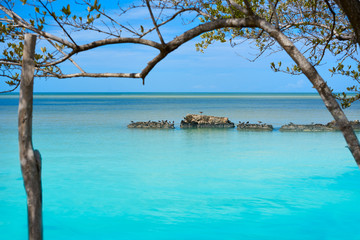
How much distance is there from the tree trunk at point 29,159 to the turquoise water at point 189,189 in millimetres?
5135

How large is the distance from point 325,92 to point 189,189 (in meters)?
8.37

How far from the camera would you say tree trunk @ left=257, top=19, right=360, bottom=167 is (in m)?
4.34

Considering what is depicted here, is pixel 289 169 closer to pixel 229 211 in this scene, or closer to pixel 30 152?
pixel 229 211

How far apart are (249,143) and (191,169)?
5.54 metres

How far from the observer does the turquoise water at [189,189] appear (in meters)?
9.55

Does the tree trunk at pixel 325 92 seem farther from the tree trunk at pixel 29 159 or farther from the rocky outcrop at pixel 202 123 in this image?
the rocky outcrop at pixel 202 123

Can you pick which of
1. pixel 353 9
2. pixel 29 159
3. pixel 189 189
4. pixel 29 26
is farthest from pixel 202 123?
pixel 29 159

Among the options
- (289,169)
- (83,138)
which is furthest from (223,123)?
(289,169)

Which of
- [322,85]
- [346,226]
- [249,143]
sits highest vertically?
[322,85]

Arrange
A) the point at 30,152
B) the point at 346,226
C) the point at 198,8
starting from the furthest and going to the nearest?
the point at 346,226 < the point at 198,8 < the point at 30,152

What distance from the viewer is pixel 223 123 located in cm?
2545

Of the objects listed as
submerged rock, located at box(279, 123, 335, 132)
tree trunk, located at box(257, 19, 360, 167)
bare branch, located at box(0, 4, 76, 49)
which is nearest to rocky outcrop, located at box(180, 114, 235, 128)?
submerged rock, located at box(279, 123, 335, 132)

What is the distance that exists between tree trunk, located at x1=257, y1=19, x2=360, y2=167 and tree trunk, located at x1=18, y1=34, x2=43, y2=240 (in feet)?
8.72

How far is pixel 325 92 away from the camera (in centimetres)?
446
